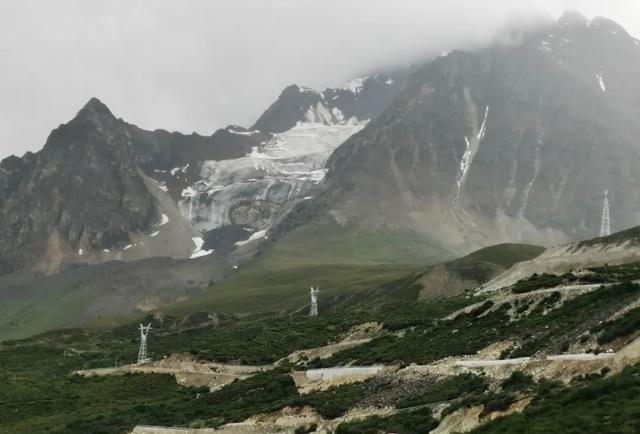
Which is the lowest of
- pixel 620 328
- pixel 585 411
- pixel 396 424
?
pixel 396 424

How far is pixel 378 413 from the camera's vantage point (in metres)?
48.9

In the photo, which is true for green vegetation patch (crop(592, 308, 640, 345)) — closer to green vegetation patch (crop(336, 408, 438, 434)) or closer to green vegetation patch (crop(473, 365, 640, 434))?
green vegetation patch (crop(473, 365, 640, 434))

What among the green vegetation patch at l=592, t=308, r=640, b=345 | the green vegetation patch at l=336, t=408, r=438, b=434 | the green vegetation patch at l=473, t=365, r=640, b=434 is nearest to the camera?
the green vegetation patch at l=473, t=365, r=640, b=434

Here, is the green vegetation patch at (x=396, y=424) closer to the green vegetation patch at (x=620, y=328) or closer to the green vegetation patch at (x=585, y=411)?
the green vegetation patch at (x=585, y=411)

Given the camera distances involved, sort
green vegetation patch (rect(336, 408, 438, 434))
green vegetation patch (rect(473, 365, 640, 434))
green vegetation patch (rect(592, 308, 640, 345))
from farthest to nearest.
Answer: green vegetation patch (rect(592, 308, 640, 345)) → green vegetation patch (rect(336, 408, 438, 434)) → green vegetation patch (rect(473, 365, 640, 434))

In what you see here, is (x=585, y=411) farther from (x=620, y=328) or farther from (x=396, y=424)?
(x=620, y=328)

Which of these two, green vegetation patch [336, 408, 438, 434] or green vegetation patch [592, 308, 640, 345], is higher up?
green vegetation patch [592, 308, 640, 345]

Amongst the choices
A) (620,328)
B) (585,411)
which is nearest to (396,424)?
(585,411)

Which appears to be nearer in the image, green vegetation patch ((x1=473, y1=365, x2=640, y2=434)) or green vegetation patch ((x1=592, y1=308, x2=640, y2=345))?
green vegetation patch ((x1=473, y1=365, x2=640, y2=434))

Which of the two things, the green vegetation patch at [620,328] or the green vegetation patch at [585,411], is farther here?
the green vegetation patch at [620,328]

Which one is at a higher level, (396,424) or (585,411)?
(585,411)

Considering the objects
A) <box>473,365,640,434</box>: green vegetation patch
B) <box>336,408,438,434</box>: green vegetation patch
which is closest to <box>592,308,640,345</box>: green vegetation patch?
<box>473,365,640,434</box>: green vegetation patch

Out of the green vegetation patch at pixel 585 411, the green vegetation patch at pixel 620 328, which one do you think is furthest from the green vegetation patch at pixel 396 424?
the green vegetation patch at pixel 620 328

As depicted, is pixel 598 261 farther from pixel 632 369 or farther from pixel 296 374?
pixel 632 369
